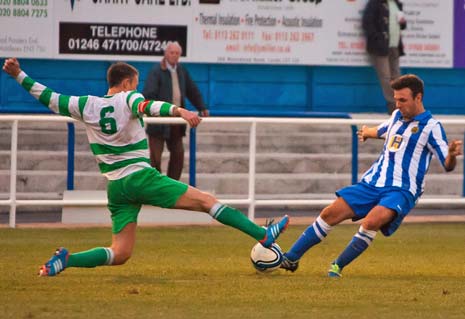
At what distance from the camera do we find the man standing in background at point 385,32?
65.1ft

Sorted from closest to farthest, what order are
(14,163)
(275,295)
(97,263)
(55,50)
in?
(275,295), (97,263), (14,163), (55,50)

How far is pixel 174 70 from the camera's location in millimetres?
17406

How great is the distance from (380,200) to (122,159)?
1949 mm

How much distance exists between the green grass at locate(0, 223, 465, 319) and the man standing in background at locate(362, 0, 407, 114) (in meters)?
5.23

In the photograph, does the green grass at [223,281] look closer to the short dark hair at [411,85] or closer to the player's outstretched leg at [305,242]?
the player's outstretched leg at [305,242]

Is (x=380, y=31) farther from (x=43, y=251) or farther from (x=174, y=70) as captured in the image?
(x=43, y=251)

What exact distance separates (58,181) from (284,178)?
275cm

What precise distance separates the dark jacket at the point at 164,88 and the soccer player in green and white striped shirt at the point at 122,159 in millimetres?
5989

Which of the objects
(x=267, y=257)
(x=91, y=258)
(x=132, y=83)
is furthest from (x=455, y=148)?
(x=91, y=258)

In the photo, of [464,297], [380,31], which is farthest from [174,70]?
[464,297]

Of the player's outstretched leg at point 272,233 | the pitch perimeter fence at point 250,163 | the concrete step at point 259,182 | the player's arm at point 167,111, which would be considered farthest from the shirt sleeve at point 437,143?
the concrete step at point 259,182

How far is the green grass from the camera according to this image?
9.32 metres

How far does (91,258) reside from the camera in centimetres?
1070

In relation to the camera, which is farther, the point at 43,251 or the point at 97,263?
the point at 43,251
